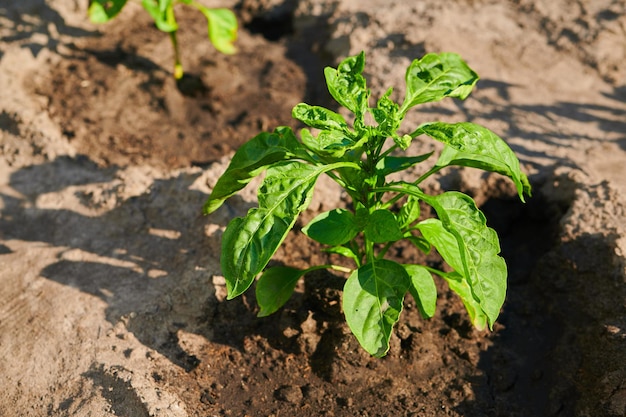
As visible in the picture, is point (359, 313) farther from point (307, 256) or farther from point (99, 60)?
point (99, 60)

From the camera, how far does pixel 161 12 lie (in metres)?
4.45

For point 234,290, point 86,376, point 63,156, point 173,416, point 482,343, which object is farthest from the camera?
point 63,156

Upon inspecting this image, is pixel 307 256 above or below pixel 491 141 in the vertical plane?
below

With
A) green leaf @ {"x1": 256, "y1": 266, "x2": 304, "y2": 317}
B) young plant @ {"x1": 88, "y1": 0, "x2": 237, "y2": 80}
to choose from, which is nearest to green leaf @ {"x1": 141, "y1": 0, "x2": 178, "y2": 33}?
young plant @ {"x1": 88, "y1": 0, "x2": 237, "y2": 80}

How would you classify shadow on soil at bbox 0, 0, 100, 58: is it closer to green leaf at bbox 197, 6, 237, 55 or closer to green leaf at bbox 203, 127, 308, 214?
green leaf at bbox 197, 6, 237, 55

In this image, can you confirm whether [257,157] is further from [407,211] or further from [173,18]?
[173,18]

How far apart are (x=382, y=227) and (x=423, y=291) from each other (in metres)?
0.41

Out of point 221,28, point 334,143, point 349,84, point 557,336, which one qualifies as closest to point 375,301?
point 334,143

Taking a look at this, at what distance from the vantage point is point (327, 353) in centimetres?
326

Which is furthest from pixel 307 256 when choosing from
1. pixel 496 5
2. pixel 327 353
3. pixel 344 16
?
pixel 496 5

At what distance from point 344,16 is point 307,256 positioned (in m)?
2.56

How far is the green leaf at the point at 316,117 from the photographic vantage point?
9.20 ft

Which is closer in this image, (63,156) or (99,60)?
(63,156)

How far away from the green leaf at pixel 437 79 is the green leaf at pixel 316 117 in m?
0.37
